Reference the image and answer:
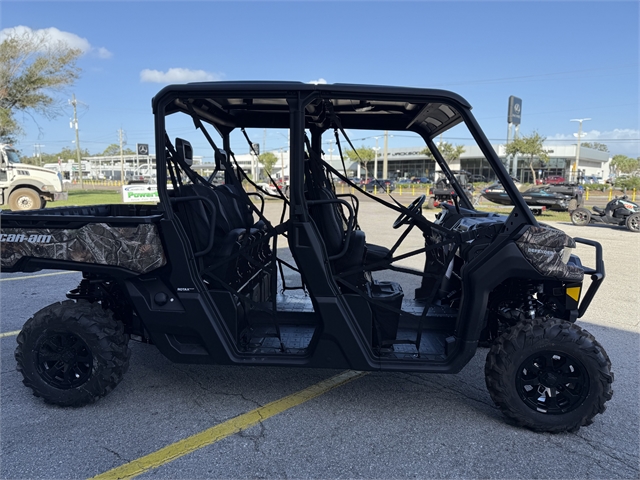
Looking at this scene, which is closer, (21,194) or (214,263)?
(214,263)

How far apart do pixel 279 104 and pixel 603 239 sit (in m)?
10.6

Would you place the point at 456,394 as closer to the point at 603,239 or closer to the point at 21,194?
the point at 603,239

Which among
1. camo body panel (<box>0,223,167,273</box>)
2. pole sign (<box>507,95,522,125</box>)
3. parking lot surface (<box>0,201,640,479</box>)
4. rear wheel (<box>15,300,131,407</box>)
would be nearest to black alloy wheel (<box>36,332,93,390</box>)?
rear wheel (<box>15,300,131,407</box>)

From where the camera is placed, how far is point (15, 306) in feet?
17.6

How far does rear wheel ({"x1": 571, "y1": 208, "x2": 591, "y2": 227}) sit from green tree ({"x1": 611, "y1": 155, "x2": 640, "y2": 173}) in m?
89.8

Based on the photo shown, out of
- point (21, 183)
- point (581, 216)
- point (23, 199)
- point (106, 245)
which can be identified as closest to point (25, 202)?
Answer: point (23, 199)

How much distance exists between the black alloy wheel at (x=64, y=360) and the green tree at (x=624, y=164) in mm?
104261

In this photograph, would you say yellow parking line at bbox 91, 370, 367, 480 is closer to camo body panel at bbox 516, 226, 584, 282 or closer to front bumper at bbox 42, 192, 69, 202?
camo body panel at bbox 516, 226, 584, 282

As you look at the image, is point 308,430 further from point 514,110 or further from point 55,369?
point 514,110

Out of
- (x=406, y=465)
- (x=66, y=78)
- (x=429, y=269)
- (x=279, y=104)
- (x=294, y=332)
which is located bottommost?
(x=406, y=465)

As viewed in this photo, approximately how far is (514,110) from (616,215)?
12888 millimetres

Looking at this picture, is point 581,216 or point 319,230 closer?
point 319,230

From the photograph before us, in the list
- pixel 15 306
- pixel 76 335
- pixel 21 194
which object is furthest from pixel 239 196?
pixel 21 194

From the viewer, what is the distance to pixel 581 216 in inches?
557
